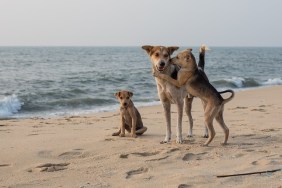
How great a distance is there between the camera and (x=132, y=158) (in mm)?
5738

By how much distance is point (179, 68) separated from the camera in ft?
22.9

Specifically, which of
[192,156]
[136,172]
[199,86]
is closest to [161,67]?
[199,86]

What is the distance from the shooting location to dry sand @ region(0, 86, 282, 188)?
4641 millimetres

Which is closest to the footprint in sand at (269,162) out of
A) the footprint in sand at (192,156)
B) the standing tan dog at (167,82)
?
the footprint in sand at (192,156)

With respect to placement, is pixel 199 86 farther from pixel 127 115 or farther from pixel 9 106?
pixel 9 106

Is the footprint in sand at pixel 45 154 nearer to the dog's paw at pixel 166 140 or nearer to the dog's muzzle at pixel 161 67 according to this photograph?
the dog's paw at pixel 166 140

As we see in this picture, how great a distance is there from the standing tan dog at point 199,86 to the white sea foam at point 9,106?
23.5ft

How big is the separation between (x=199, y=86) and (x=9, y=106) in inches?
335

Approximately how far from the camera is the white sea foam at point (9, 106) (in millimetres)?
12517

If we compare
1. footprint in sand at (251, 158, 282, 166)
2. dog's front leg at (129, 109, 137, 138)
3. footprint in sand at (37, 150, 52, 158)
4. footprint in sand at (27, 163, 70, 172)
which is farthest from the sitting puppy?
footprint in sand at (251, 158, 282, 166)

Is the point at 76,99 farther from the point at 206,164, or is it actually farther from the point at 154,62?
the point at 206,164

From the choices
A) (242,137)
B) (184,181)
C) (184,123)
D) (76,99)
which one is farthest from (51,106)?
(184,181)

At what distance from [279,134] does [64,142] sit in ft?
12.7

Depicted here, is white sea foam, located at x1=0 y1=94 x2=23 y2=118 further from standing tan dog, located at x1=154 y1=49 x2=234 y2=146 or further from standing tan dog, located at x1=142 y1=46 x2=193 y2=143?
standing tan dog, located at x1=154 y1=49 x2=234 y2=146
